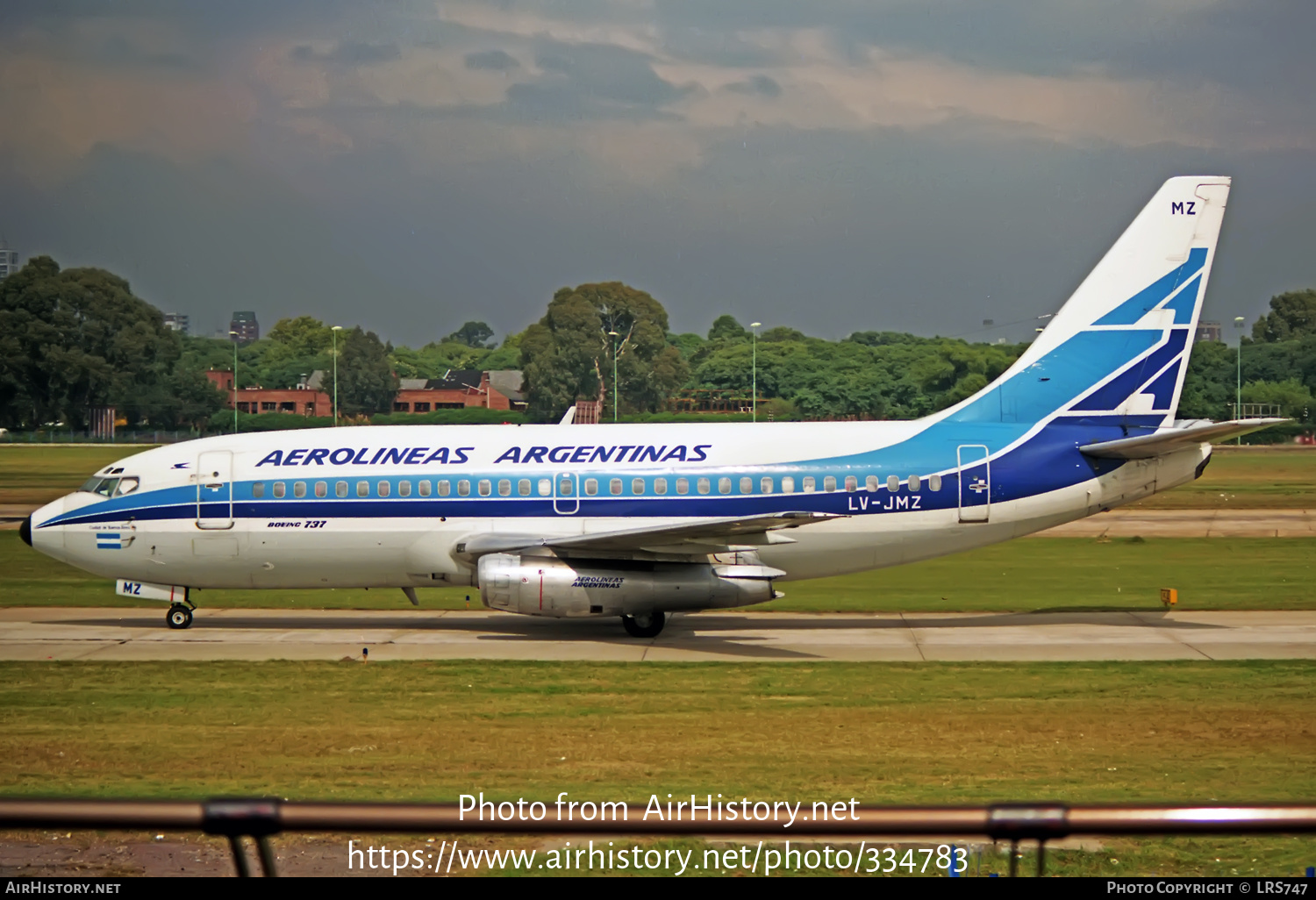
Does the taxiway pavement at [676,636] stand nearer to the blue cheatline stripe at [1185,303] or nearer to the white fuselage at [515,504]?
the white fuselage at [515,504]

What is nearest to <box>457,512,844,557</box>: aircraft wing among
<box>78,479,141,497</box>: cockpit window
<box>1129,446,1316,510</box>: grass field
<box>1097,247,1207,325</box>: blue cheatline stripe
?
<box>78,479,141,497</box>: cockpit window

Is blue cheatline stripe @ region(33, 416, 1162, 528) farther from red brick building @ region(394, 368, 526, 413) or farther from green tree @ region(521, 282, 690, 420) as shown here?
red brick building @ region(394, 368, 526, 413)

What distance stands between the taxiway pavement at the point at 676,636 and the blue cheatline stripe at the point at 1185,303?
19.3 ft

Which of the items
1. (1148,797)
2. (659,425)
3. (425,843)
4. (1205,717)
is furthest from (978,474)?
(425,843)

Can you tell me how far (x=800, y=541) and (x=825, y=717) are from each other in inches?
299

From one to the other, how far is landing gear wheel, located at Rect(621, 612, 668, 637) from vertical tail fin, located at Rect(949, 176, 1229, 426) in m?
7.04

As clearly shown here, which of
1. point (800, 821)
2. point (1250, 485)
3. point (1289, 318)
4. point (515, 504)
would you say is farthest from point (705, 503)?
point (1289, 318)

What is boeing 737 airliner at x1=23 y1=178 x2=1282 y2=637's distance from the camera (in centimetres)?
2427

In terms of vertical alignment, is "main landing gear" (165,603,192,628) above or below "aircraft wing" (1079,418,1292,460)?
below

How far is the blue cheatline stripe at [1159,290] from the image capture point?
25109mm

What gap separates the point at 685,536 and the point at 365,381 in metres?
90.1

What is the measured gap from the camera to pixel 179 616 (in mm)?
25266

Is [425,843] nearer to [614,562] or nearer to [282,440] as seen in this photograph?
[614,562]

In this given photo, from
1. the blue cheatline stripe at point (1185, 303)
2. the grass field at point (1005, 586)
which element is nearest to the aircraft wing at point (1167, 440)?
the blue cheatline stripe at point (1185, 303)
